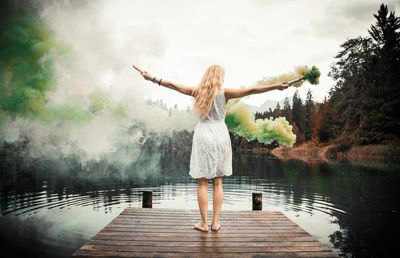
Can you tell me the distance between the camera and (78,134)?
37.9 meters

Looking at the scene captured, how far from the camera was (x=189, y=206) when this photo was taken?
9539mm

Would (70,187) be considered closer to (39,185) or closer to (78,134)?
(39,185)

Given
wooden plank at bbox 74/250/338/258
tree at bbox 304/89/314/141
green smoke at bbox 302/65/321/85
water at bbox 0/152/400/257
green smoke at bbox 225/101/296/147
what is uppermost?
tree at bbox 304/89/314/141

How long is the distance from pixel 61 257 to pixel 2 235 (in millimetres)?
2239

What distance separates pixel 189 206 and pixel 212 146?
6029 millimetres

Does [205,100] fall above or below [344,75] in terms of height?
below

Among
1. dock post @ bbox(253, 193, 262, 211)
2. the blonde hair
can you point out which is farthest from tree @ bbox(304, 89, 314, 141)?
the blonde hair

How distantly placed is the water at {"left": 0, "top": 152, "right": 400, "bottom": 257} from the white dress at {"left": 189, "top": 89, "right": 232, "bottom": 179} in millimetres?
3672

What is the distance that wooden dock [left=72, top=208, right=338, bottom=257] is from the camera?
11.1ft

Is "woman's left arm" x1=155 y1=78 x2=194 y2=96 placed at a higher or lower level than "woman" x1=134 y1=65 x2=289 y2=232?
higher

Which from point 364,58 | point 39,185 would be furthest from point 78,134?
point 364,58

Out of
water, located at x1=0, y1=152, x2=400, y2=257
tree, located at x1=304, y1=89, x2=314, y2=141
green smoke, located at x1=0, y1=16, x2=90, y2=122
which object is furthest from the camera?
tree, located at x1=304, y1=89, x2=314, y2=141

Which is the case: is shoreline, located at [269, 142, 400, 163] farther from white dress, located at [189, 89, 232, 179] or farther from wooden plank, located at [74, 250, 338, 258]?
wooden plank, located at [74, 250, 338, 258]

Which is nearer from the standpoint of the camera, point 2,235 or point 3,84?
point 2,235
